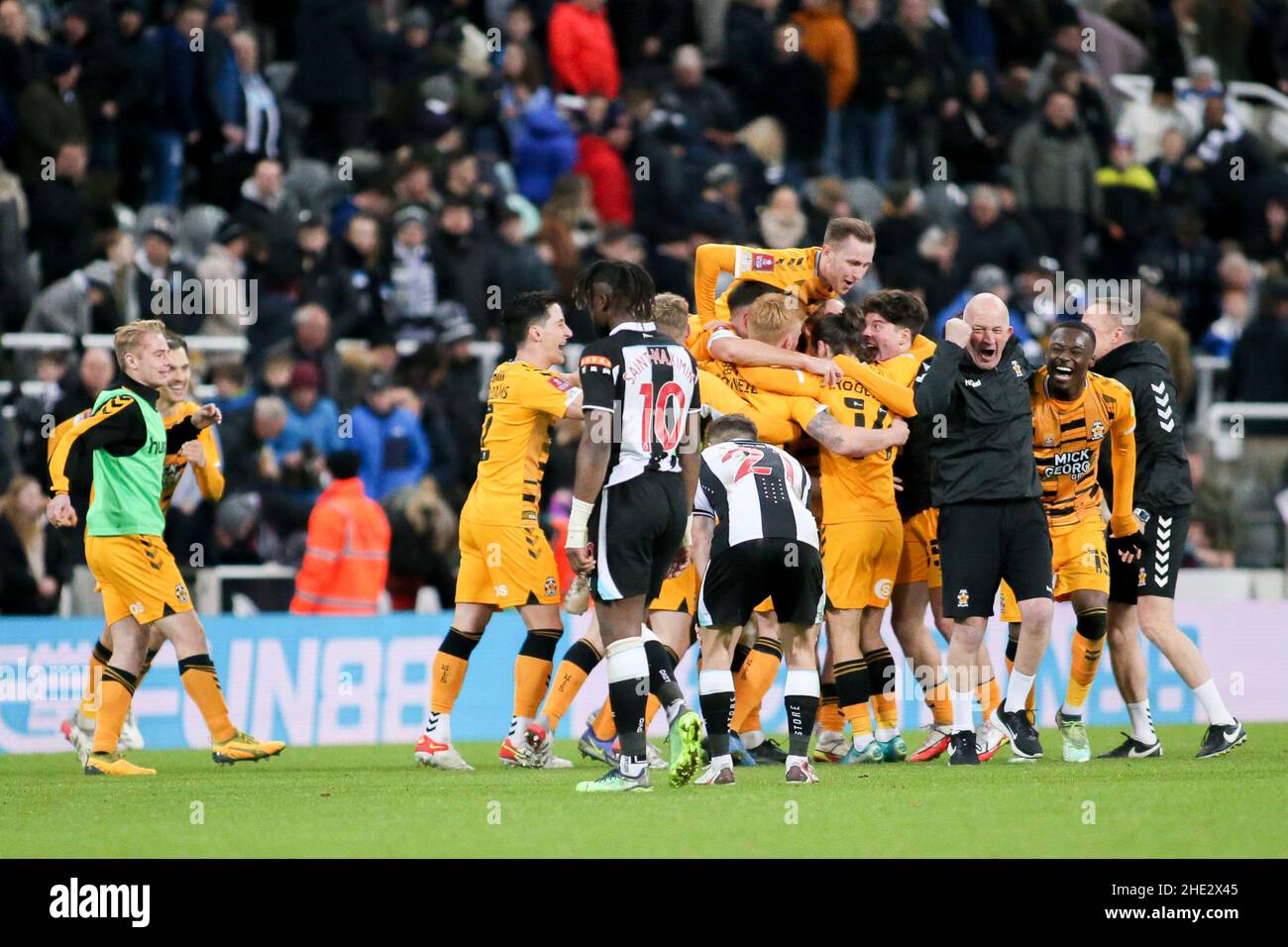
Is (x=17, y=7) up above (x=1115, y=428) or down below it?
above

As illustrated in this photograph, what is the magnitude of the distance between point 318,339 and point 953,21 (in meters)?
9.71

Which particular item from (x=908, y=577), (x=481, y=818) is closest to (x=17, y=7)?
(x=908, y=577)

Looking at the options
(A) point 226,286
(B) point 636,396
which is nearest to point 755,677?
(B) point 636,396

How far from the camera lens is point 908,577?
11.8 m

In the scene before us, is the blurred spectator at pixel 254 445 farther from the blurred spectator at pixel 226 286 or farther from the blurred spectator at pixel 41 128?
the blurred spectator at pixel 41 128

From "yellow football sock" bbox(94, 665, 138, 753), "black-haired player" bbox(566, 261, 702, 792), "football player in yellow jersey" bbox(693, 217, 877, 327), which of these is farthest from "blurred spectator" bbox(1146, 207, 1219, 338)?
"yellow football sock" bbox(94, 665, 138, 753)

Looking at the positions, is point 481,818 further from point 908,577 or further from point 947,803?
point 908,577

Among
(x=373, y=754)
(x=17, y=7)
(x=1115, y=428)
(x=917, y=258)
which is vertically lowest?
(x=373, y=754)

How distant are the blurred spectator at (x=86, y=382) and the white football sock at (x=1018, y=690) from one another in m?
7.72

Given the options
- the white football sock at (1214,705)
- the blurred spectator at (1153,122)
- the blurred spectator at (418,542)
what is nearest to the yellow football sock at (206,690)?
the blurred spectator at (418,542)

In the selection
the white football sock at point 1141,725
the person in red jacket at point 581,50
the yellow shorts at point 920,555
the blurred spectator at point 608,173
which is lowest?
the white football sock at point 1141,725

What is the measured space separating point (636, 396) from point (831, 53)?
40.7 feet

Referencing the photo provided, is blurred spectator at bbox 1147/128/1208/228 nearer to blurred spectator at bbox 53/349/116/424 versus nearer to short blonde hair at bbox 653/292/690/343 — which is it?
short blonde hair at bbox 653/292/690/343

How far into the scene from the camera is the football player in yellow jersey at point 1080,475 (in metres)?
11.3
